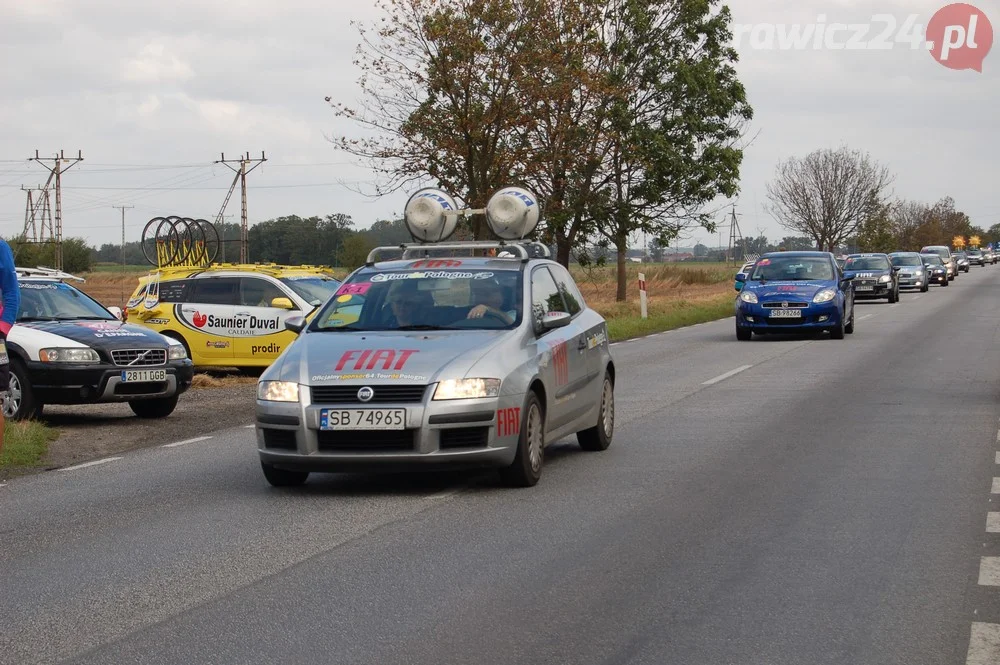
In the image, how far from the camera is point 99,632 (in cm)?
573

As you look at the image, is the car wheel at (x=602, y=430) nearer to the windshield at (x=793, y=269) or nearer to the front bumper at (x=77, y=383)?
the front bumper at (x=77, y=383)

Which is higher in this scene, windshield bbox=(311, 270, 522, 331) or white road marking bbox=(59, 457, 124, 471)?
windshield bbox=(311, 270, 522, 331)

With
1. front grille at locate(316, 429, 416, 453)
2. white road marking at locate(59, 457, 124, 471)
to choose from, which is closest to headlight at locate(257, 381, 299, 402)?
front grille at locate(316, 429, 416, 453)

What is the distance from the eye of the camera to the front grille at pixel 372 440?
8.66 m

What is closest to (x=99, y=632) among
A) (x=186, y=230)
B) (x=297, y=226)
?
(x=186, y=230)

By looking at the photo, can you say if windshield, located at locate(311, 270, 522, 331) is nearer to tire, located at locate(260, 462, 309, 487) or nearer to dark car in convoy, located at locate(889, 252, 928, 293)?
tire, located at locate(260, 462, 309, 487)

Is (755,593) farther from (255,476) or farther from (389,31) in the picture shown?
(389,31)

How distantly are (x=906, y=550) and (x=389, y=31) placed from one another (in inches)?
964

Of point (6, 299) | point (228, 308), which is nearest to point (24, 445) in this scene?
point (6, 299)

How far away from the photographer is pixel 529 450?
9.20 meters

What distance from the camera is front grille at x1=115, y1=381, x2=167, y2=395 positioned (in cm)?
1395

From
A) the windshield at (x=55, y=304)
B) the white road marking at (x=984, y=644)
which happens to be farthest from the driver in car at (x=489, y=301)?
the windshield at (x=55, y=304)

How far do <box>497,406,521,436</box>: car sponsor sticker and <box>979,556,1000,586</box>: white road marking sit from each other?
9.80ft

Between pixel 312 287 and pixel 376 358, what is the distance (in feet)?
41.6
